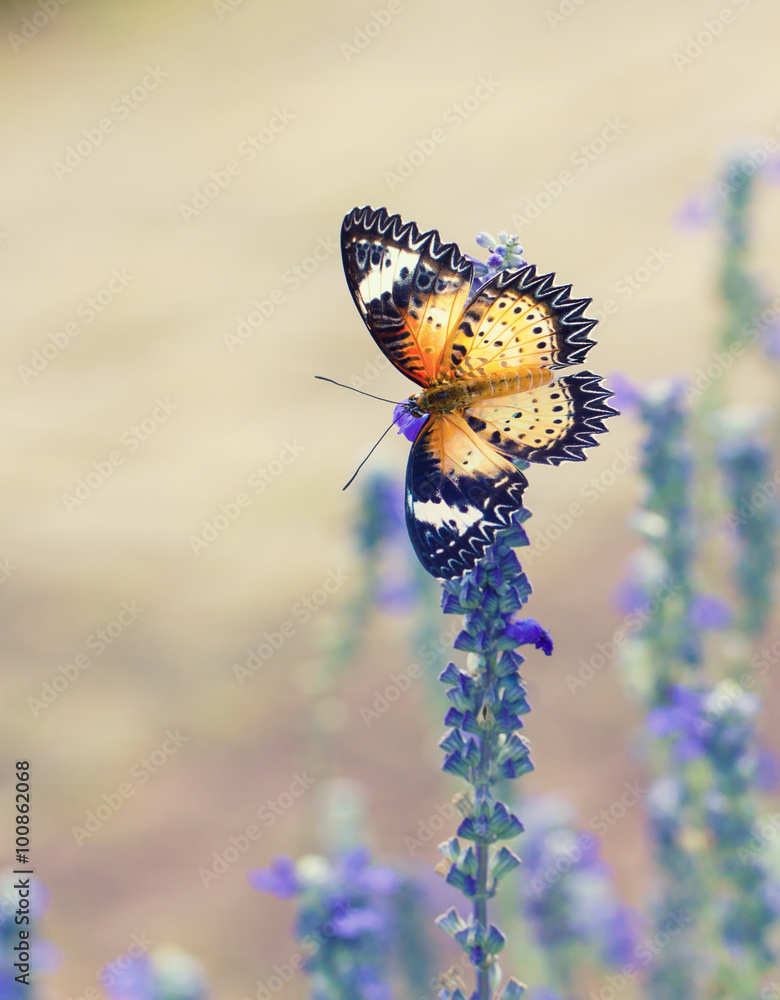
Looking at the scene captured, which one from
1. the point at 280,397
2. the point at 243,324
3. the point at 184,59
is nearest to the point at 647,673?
the point at 280,397

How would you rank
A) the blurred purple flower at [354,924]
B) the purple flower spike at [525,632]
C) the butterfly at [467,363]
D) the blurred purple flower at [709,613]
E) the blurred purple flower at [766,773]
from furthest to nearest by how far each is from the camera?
the blurred purple flower at [709,613] → the blurred purple flower at [766,773] → the blurred purple flower at [354,924] → the butterfly at [467,363] → the purple flower spike at [525,632]

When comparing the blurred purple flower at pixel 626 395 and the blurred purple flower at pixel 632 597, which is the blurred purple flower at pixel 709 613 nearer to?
the blurred purple flower at pixel 632 597

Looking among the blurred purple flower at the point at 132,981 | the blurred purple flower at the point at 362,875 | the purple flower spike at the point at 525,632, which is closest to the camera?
the purple flower spike at the point at 525,632

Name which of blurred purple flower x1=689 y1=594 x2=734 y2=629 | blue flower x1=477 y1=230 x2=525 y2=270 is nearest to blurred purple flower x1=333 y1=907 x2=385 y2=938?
blurred purple flower x1=689 y1=594 x2=734 y2=629

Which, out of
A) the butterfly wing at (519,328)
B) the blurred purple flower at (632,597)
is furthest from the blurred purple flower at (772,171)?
the butterfly wing at (519,328)

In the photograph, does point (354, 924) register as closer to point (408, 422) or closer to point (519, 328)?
point (408, 422)

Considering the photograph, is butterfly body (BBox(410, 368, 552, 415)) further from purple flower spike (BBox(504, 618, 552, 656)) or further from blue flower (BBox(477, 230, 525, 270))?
purple flower spike (BBox(504, 618, 552, 656))
